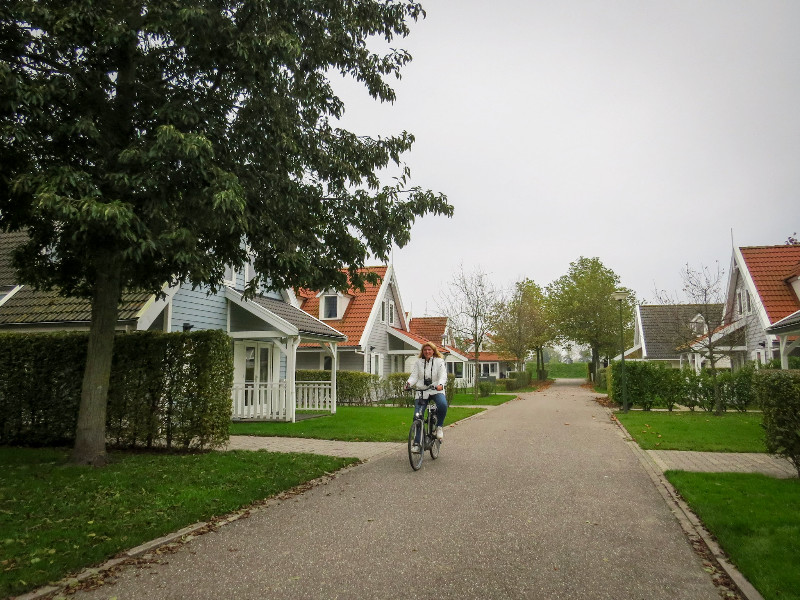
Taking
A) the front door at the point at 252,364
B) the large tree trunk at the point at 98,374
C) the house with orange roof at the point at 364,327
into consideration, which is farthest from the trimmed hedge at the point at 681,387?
the large tree trunk at the point at 98,374

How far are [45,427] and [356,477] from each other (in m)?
6.68

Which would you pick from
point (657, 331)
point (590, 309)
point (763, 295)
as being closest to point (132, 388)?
point (763, 295)

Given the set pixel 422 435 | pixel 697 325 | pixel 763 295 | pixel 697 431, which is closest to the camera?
pixel 422 435

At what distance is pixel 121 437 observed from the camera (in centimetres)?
1108

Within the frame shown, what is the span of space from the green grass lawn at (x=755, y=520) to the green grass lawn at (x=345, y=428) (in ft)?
21.8

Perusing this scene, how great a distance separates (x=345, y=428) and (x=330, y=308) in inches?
587

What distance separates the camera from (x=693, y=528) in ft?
20.2

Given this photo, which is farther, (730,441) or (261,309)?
(261,309)

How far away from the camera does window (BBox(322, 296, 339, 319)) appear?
96.9 feet

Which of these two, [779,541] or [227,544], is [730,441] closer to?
[779,541]

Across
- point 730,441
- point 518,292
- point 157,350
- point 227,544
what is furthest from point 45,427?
point 518,292

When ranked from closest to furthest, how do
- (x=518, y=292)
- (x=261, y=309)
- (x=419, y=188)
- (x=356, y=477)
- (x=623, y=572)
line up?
(x=623, y=572)
(x=356, y=477)
(x=419, y=188)
(x=261, y=309)
(x=518, y=292)

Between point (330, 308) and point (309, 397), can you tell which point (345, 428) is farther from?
point (330, 308)

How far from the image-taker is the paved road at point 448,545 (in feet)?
14.5
